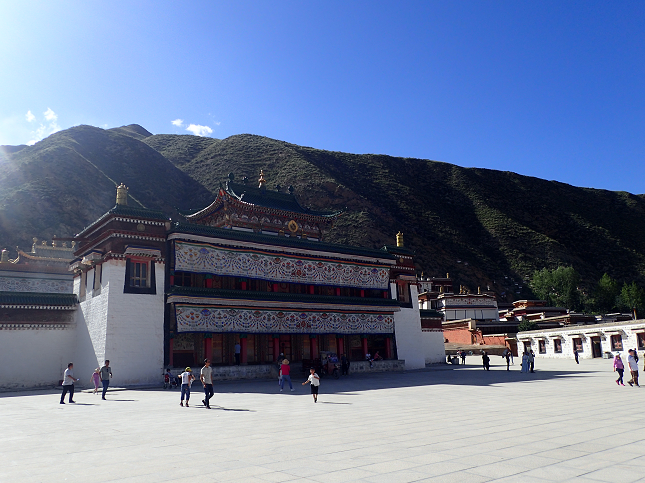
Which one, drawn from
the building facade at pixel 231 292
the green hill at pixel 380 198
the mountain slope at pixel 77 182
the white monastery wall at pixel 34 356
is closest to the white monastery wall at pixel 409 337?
the building facade at pixel 231 292

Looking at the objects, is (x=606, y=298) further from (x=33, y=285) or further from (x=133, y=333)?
(x=33, y=285)

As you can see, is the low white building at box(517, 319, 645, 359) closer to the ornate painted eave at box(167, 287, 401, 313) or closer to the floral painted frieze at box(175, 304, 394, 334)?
the floral painted frieze at box(175, 304, 394, 334)

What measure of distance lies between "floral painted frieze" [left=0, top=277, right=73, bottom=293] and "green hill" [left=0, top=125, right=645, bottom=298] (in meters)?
30.3

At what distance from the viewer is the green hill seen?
77.8m

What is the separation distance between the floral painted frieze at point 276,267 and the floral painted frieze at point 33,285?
1842 cm

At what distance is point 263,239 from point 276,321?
4945 millimetres

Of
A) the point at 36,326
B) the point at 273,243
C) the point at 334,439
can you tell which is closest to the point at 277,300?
the point at 273,243

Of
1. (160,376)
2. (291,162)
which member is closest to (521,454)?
(160,376)

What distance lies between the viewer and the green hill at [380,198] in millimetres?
77750

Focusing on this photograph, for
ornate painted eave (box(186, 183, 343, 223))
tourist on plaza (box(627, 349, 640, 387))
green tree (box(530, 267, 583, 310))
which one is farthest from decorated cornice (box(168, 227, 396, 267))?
green tree (box(530, 267, 583, 310))

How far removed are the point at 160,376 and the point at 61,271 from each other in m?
20.3

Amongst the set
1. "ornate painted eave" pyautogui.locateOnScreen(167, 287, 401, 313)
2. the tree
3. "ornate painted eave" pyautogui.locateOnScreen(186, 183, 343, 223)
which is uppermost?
"ornate painted eave" pyautogui.locateOnScreen(186, 183, 343, 223)

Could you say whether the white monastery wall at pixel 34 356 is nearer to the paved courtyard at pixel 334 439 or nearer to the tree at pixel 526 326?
the paved courtyard at pixel 334 439

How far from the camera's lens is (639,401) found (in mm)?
14492
